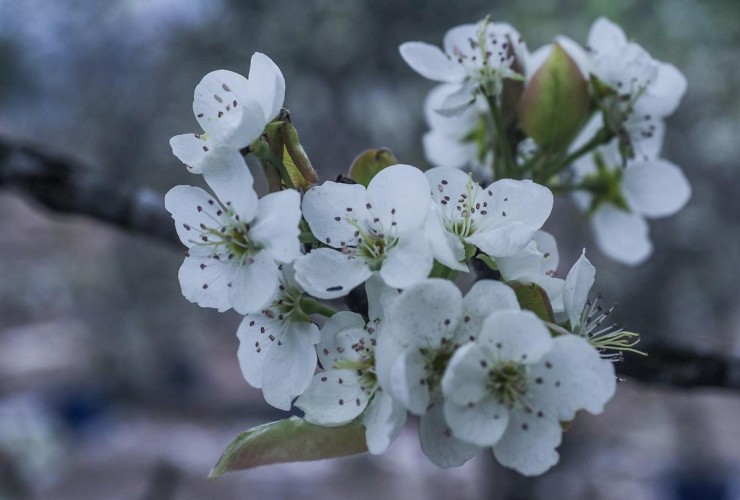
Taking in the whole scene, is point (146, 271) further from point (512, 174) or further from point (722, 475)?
point (512, 174)

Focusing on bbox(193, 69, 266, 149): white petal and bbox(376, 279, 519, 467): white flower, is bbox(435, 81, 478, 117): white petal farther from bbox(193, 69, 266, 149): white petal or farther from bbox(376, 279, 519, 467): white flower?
bbox(376, 279, 519, 467): white flower

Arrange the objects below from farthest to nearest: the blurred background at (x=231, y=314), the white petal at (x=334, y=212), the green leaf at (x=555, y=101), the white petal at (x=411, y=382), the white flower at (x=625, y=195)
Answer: the blurred background at (x=231, y=314) → the white flower at (x=625, y=195) → the green leaf at (x=555, y=101) → the white petal at (x=334, y=212) → the white petal at (x=411, y=382)

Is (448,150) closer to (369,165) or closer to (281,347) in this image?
(369,165)

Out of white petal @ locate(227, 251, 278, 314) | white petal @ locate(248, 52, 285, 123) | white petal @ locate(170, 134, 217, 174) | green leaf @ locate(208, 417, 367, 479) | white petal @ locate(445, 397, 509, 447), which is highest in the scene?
white petal @ locate(248, 52, 285, 123)

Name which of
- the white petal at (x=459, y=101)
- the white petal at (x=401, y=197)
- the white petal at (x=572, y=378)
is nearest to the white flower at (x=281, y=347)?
the white petal at (x=401, y=197)

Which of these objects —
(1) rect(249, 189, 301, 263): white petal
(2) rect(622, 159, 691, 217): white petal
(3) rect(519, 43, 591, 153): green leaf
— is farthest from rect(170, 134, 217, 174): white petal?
(2) rect(622, 159, 691, 217): white petal

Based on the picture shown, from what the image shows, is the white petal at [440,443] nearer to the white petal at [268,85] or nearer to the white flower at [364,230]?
the white flower at [364,230]
